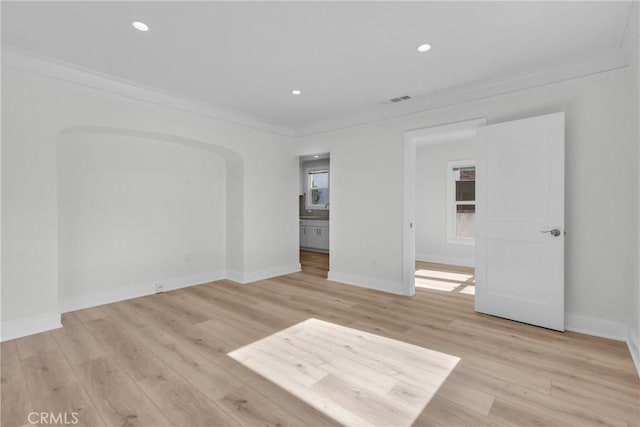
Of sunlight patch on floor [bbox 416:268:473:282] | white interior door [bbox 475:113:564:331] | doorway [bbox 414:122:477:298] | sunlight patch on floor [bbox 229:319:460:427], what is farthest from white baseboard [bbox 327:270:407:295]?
doorway [bbox 414:122:477:298]

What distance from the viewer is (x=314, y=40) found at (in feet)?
8.71

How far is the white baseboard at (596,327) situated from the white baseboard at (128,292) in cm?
A: 470

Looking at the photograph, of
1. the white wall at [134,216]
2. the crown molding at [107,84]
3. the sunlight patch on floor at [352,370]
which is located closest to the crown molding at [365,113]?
the crown molding at [107,84]

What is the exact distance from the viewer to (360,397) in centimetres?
197

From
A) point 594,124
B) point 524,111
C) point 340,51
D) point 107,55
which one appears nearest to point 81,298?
point 107,55

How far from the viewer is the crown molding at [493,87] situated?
2.91 metres

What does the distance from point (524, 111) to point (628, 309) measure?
214 centimetres

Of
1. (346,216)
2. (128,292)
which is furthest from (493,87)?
(128,292)

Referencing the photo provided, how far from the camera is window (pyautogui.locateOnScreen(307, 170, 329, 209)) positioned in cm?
856

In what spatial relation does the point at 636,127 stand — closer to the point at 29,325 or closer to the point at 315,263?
the point at 315,263

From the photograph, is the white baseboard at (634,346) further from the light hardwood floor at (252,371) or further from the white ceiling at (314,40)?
the white ceiling at (314,40)

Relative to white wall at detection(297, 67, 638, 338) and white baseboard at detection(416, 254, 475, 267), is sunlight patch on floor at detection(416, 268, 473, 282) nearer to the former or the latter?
white baseboard at detection(416, 254, 475, 267)

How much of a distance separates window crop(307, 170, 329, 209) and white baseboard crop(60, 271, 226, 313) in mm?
4045

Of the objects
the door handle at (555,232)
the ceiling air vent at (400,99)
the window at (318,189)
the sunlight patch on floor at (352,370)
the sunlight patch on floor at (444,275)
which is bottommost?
the sunlight patch on floor at (352,370)
